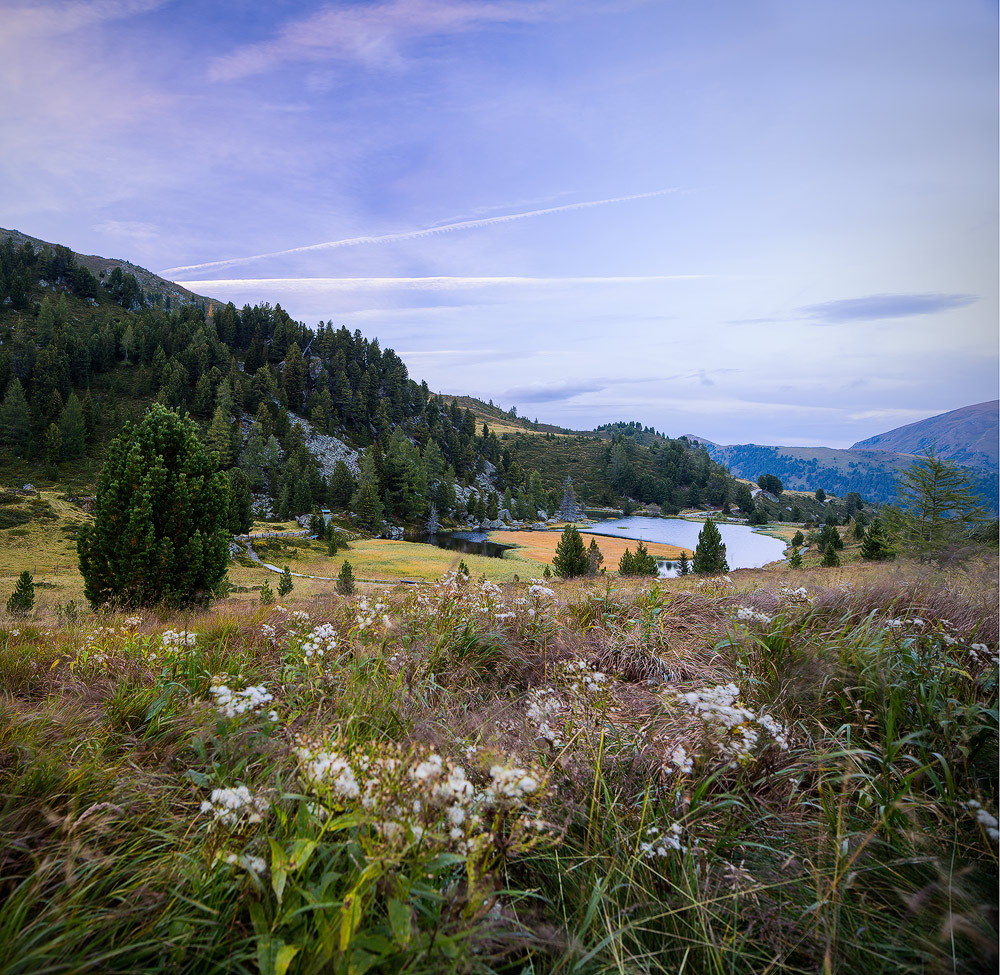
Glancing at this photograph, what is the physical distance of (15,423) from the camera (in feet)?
248

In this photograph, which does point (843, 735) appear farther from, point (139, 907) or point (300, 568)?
point (300, 568)

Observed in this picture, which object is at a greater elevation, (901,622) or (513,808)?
(901,622)

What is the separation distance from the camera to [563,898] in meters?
2.43

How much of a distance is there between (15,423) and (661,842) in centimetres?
10701

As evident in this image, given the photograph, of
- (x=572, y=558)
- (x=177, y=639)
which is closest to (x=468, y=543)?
(x=572, y=558)

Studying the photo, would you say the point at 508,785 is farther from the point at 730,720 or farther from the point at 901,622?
the point at 901,622

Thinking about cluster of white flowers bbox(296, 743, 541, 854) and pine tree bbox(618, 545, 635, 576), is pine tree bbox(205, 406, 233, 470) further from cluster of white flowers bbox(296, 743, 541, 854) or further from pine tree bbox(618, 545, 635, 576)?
cluster of white flowers bbox(296, 743, 541, 854)

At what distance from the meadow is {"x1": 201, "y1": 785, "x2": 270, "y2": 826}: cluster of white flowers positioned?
0.07ft

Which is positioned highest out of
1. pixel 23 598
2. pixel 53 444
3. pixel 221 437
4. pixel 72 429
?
pixel 72 429

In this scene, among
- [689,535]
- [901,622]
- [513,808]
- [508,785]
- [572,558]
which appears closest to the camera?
[508,785]

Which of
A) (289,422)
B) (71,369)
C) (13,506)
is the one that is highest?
(71,369)

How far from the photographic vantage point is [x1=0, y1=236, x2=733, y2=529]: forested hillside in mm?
82375

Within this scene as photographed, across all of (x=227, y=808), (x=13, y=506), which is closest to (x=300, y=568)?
(x=13, y=506)

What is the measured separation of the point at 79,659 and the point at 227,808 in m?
4.29
